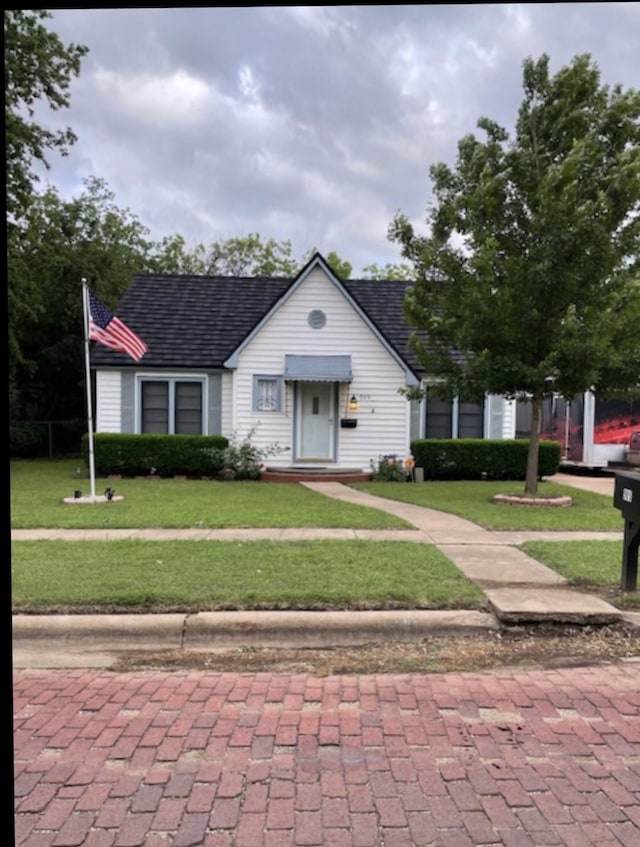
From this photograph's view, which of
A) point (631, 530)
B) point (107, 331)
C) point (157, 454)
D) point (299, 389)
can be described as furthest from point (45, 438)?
point (631, 530)

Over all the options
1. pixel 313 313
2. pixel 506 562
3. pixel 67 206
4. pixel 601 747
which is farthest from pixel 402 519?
pixel 67 206

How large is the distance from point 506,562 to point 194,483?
9.70 m

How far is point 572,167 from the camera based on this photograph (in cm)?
1045

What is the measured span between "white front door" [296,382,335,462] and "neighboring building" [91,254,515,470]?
1.1 inches

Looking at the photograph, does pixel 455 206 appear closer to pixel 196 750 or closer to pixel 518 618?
pixel 518 618

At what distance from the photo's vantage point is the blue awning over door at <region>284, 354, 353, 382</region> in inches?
664

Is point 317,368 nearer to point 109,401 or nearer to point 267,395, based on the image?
point 267,395

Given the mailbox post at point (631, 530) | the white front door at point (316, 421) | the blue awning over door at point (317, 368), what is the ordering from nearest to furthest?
the mailbox post at point (631, 530) < the blue awning over door at point (317, 368) < the white front door at point (316, 421)

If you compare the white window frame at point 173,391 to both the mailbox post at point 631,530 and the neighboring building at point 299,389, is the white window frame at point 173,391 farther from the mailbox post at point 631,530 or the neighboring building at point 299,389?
the mailbox post at point 631,530

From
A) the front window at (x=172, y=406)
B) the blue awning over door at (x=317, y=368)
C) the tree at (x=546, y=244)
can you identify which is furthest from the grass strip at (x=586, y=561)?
the front window at (x=172, y=406)

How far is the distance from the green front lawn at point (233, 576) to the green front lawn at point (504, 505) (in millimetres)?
2841

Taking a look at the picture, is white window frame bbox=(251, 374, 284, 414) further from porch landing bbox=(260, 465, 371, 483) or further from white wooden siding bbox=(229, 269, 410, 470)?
porch landing bbox=(260, 465, 371, 483)

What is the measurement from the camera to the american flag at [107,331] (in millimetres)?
12594

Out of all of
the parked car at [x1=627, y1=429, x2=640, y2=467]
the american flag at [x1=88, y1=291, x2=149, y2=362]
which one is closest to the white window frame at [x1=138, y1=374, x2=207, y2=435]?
the american flag at [x1=88, y1=291, x2=149, y2=362]
